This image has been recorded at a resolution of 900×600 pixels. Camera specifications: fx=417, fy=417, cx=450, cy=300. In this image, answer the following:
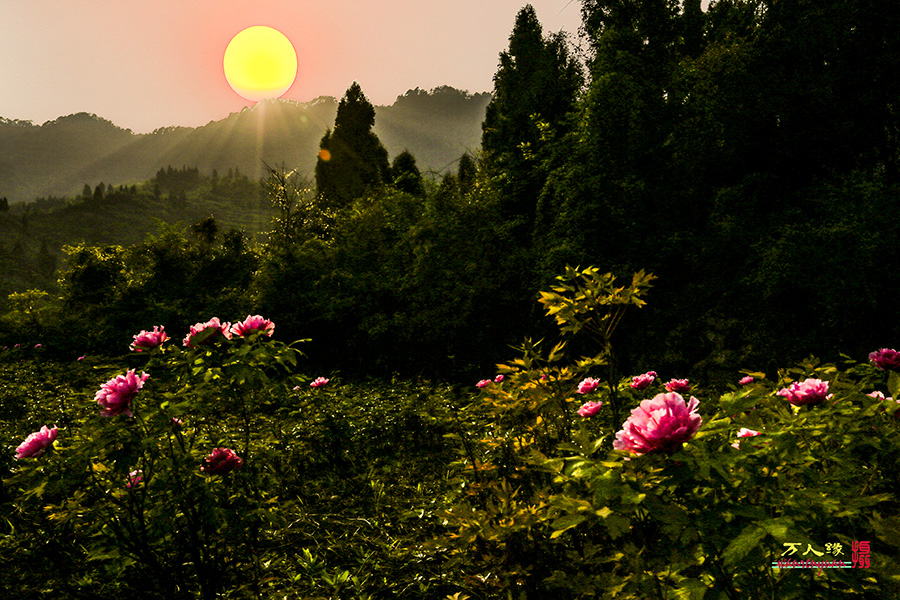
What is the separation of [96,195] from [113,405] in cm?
11315

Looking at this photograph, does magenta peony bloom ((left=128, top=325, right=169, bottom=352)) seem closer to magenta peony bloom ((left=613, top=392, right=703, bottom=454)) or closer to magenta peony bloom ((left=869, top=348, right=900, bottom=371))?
magenta peony bloom ((left=613, top=392, right=703, bottom=454))

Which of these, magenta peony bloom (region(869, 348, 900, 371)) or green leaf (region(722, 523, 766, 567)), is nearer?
green leaf (region(722, 523, 766, 567))

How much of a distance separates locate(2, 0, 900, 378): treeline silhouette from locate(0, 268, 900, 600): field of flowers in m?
4.64

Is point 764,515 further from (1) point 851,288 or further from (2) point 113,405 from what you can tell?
(1) point 851,288

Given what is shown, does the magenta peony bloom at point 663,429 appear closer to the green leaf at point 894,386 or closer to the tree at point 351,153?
the green leaf at point 894,386

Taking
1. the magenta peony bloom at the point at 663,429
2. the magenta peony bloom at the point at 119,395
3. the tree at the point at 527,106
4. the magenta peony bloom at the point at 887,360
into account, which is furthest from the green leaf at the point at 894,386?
the tree at the point at 527,106

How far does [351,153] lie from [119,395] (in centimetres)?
2283

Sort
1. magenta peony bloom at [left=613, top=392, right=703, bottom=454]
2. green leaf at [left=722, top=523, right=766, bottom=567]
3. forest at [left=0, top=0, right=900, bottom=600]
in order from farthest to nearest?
forest at [left=0, top=0, right=900, bottom=600]
magenta peony bloom at [left=613, top=392, right=703, bottom=454]
green leaf at [left=722, top=523, right=766, bottom=567]

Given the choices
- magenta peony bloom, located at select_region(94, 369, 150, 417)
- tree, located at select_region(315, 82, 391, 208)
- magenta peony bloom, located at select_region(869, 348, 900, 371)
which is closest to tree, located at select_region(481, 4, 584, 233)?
magenta peony bloom, located at select_region(869, 348, 900, 371)

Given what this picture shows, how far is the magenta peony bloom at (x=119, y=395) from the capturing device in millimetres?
1600

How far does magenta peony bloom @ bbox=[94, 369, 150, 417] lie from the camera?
5.25 feet

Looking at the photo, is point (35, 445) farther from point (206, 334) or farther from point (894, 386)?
point (894, 386)

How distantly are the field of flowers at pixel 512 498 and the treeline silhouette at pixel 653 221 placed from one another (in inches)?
183

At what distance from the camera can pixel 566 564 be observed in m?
1.74
